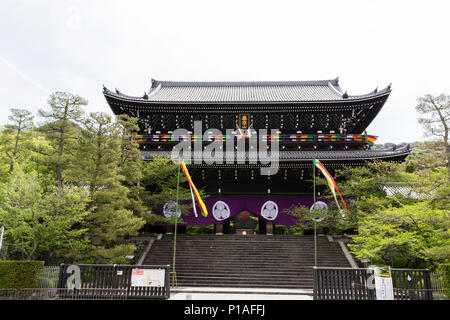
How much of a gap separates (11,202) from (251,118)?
51.5ft

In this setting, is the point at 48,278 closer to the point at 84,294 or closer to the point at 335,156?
the point at 84,294

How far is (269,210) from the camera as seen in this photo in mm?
19297

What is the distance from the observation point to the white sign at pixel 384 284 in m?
9.26

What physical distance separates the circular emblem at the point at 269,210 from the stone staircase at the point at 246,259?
1731mm

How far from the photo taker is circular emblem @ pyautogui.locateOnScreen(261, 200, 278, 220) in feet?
63.1

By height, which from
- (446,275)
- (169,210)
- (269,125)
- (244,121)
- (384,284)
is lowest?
(384,284)

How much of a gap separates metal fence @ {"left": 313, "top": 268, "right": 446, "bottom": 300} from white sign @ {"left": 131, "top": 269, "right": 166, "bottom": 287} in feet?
18.5

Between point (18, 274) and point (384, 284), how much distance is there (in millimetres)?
13773

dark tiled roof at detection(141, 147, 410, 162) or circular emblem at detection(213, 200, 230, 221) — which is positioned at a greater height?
dark tiled roof at detection(141, 147, 410, 162)

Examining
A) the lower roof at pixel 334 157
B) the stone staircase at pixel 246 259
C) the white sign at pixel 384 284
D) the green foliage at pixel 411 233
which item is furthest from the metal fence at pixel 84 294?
the green foliage at pixel 411 233

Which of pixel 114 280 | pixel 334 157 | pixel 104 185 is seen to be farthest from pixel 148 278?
pixel 334 157

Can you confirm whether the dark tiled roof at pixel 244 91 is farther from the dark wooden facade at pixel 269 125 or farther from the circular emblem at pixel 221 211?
the circular emblem at pixel 221 211

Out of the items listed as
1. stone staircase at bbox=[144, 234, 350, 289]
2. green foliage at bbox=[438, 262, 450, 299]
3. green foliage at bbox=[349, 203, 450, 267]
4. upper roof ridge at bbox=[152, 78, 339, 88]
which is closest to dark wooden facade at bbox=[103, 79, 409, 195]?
stone staircase at bbox=[144, 234, 350, 289]

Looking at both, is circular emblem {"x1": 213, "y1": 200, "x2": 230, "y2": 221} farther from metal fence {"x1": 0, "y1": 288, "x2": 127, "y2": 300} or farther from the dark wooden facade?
metal fence {"x1": 0, "y1": 288, "x2": 127, "y2": 300}
